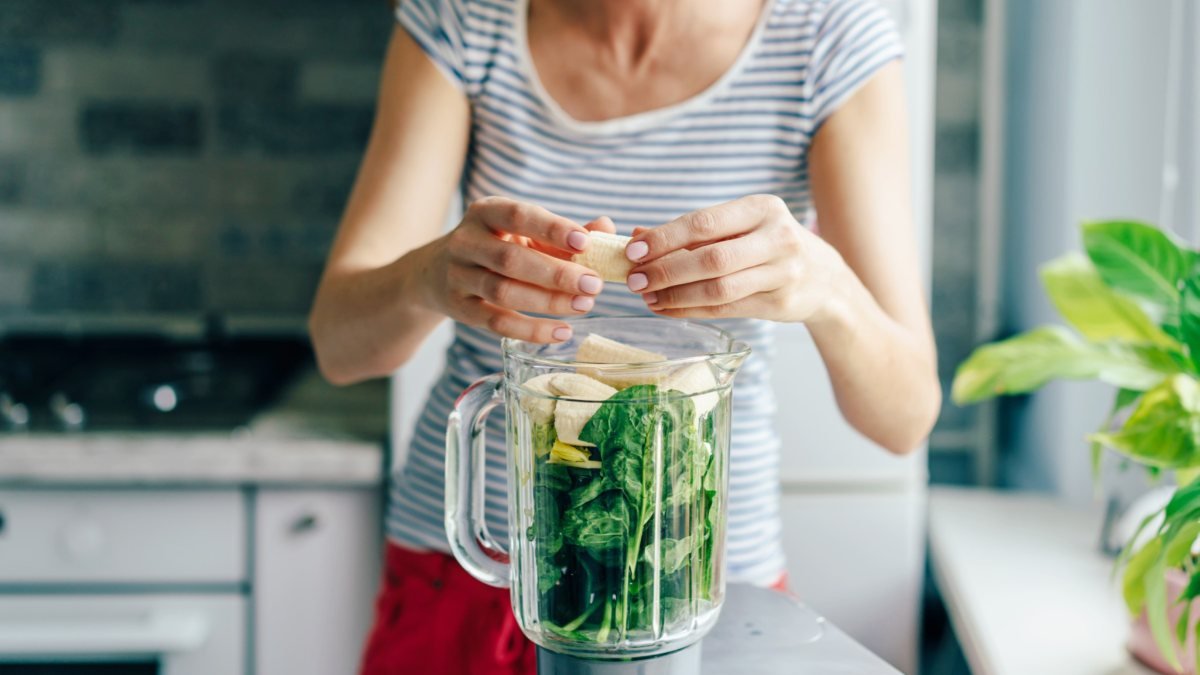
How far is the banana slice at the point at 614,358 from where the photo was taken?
0.60 m

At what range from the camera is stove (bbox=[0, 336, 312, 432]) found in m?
1.49

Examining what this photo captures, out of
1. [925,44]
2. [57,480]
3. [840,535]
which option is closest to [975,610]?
[840,535]

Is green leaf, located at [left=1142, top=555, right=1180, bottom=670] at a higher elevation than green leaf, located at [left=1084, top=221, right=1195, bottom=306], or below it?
below

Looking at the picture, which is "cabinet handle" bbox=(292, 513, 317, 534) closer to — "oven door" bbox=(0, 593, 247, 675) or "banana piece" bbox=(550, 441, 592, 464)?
"oven door" bbox=(0, 593, 247, 675)

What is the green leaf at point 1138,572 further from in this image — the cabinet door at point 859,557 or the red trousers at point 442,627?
the cabinet door at point 859,557

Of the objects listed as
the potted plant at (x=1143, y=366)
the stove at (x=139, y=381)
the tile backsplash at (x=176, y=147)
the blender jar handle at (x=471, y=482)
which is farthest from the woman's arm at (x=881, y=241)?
the tile backsplash at (x=176, y=147)

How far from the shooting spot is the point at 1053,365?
99 centimetres

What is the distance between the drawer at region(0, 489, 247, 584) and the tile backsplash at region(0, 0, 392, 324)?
0.56 m

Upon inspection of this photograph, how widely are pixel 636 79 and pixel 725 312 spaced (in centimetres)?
42

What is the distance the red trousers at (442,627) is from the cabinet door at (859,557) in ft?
1.56

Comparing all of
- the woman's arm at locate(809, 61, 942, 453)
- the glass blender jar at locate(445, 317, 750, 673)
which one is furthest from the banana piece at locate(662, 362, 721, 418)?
the woman's arm at locate(809, 61, 942, 453)

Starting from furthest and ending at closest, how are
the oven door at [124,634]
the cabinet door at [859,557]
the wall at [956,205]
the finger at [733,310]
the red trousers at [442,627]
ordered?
the wall at [956,205] → the cabinet door at [859,557] → the oven door at [124,634] → the red trousers at [442,627] → the finger at [733,310]

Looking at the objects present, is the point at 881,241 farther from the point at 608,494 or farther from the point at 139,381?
the point at 139,381

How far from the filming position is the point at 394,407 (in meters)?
1.47
